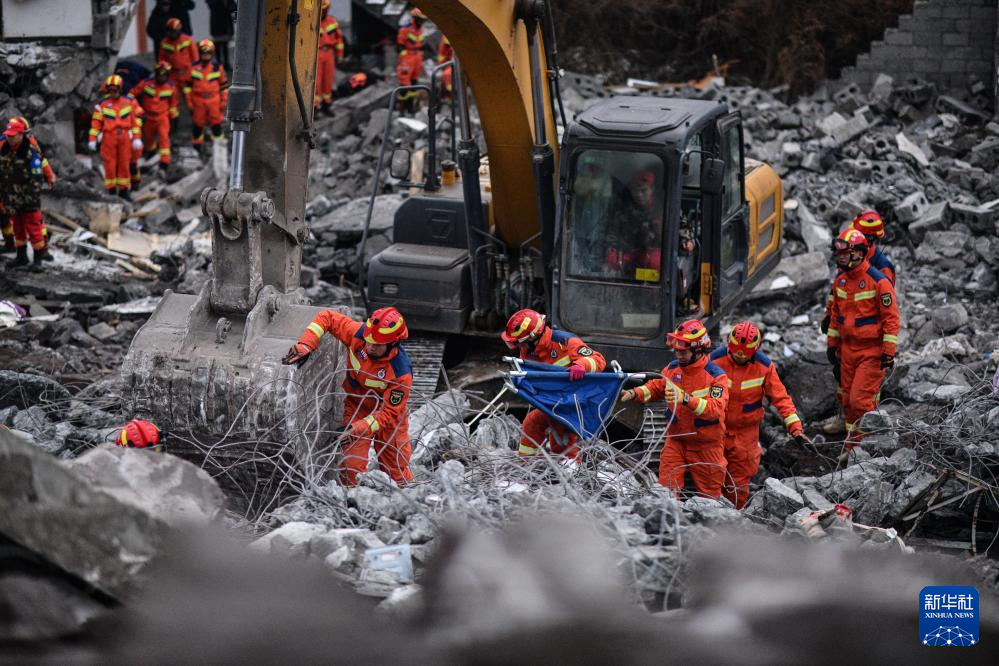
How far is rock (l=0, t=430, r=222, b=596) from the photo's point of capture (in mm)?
4758

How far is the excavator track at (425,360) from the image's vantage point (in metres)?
8.79

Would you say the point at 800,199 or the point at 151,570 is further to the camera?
the point at 800,199

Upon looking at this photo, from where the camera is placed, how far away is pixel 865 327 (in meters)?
9.09

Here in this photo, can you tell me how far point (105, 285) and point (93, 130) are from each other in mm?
2786

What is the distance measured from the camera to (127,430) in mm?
6430

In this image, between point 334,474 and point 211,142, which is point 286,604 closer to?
point 334,474

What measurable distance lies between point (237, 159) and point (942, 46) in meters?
12.6

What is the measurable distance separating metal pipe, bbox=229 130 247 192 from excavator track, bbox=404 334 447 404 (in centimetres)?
242

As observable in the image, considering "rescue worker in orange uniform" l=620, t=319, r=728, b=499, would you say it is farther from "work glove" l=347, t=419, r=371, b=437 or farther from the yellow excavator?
"work glove" l=347, t=419, r=371, b=437

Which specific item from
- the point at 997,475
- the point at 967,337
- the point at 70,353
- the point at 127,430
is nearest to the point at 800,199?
the point at 967,337

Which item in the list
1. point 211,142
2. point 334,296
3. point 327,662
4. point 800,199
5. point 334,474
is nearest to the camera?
point 327,662

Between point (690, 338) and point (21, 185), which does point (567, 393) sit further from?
point (21, 185)

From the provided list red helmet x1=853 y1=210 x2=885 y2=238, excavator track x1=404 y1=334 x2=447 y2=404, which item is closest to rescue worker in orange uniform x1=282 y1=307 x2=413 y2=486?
excavator track x1=404 y1=334 x2=447 y2=404

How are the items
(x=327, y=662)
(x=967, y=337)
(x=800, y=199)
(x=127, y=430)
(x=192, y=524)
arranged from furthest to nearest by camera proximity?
(x=800, y=199)
(x=967, y=337)
(x=127, y=430)
(x=192, y=524)
(x=327, y=662)
